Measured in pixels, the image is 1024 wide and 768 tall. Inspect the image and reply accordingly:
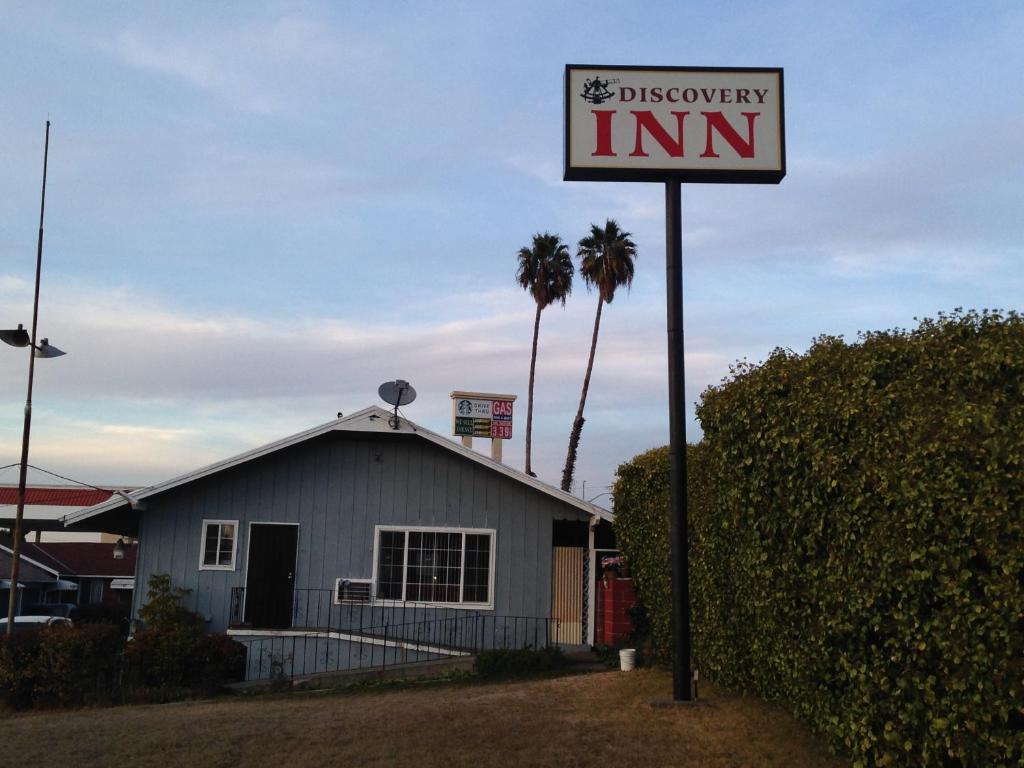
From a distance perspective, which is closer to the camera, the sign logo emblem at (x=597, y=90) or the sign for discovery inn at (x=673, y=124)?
the sign for discovery inn at (x=673, y=124)

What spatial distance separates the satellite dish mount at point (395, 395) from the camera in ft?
54.8

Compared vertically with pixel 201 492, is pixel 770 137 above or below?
above

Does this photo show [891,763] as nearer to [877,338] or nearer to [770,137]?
[877,338]

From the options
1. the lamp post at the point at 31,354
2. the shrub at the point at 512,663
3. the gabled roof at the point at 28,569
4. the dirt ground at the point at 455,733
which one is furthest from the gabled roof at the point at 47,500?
the dirt ground at the point at 455,733

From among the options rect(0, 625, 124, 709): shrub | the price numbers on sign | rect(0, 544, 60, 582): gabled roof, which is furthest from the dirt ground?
rect(0, 544, 60, 582): gabled roof

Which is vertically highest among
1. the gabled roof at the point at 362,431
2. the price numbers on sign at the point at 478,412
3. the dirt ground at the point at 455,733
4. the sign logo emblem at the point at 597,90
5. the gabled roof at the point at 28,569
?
the sign logo emblem at the point at 597,90

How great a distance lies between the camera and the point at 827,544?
7.04 m

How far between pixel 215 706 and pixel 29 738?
248cm

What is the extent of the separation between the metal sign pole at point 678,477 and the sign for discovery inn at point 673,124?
1.12 metres

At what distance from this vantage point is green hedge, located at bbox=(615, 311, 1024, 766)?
5535 mm

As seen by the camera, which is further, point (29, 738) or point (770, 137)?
point (770, 137)

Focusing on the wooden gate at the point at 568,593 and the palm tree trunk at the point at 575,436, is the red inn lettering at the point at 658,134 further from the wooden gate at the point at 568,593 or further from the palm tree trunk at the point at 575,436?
the palm tree trunk at the point at 575,436

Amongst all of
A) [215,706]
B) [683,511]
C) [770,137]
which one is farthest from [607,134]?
[215,706]

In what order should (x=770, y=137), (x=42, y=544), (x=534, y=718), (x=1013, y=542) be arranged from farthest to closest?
(x=42, y=544), (x=770, y=137), (x=534, y=718), (x=1013, y=542)
